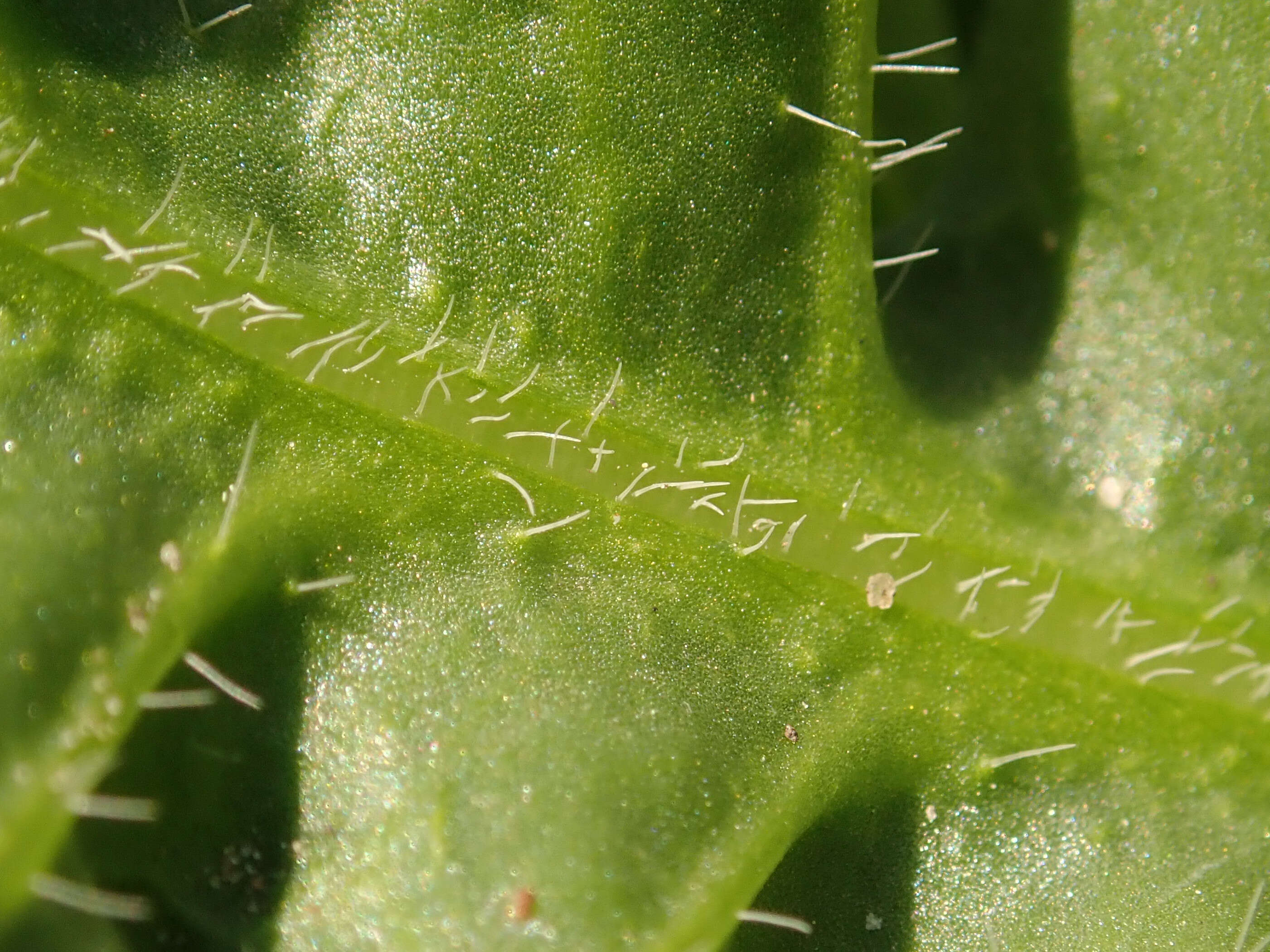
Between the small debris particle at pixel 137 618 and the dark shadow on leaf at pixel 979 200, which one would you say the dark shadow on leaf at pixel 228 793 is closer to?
the small debris particle at pixel 137 618

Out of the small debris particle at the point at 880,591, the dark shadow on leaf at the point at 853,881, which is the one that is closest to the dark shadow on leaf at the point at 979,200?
the small debris particle at the point at 880,591

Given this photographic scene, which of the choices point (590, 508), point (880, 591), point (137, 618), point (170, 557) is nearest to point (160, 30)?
point (170, 557)

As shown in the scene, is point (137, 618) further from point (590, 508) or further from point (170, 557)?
point (590, 508)

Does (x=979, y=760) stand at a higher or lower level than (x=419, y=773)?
lower

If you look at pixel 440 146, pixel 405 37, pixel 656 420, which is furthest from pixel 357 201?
pixel 656 420

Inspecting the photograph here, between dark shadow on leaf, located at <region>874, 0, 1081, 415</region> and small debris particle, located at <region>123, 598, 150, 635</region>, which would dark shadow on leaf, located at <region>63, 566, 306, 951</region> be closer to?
small debris particle, located at <region>123, 598, 150, 635</region>

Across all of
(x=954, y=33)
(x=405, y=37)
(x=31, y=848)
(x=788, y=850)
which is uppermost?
(x=405, y=37)

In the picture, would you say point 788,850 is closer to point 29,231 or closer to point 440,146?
point 440,146
